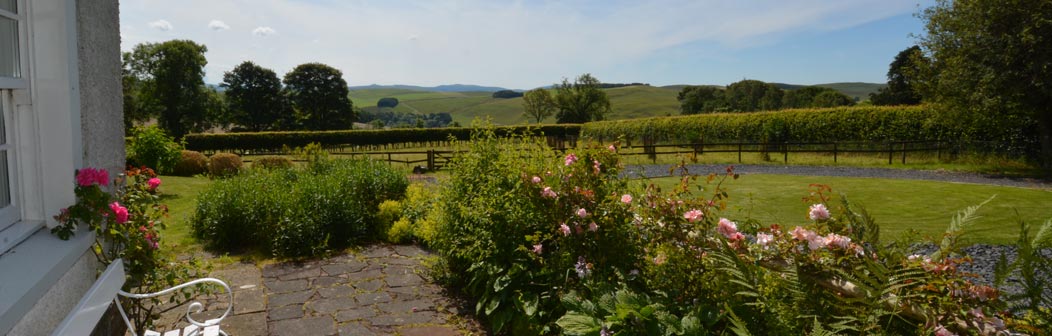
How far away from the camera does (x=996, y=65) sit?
15477 millimetres

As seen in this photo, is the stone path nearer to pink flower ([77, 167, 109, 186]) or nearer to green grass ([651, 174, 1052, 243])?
pink flower ([77, 167, 109, 186])

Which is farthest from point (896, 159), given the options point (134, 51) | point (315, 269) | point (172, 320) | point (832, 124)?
point (134, 51)

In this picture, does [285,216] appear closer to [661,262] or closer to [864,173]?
[661,262]

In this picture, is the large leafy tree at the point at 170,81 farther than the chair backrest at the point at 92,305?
Yes

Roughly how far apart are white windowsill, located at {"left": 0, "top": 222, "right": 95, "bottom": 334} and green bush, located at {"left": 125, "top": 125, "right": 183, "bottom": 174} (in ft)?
42.2

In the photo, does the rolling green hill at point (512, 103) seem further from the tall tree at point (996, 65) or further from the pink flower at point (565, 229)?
the pink flower at point (565, 229)

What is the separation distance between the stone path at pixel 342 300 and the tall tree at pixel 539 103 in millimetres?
64566

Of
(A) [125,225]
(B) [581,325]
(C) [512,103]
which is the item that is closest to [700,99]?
(C) [512,103]

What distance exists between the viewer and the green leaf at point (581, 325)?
2.71 metres

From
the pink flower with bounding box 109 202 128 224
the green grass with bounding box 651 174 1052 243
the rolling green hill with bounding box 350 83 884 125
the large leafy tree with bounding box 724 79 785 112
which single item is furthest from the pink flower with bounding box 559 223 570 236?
the rolling green hill with bounding box 350 83 884 125

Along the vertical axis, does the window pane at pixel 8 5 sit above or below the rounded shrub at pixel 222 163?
above

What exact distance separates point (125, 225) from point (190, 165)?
1671 centimetres

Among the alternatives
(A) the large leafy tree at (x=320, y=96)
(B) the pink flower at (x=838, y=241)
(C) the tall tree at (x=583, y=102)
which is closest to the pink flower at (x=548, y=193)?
(B) the pink flower at (x=838, y=241)

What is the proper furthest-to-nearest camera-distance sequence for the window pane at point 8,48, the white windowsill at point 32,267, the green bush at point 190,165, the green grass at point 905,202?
the green bush at point 190,165
the green grass at point 905,202
the window pane at point 8,48
the white windowsill at point 32,267
